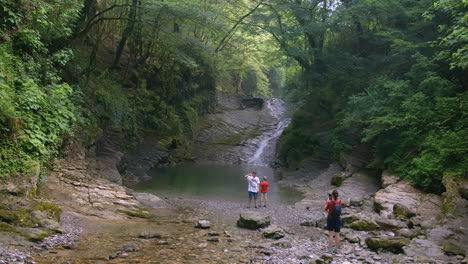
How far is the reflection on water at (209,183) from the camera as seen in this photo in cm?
1788

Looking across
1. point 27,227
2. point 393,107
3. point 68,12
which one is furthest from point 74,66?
point 393,107

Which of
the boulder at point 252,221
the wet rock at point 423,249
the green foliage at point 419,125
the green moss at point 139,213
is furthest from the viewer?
the green foliage at point 419,125

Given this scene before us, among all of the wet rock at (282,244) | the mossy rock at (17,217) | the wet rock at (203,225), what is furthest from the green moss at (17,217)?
the wet rock at (282,244)

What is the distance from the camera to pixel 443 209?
1197cm

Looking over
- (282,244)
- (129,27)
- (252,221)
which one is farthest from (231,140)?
(282,244)

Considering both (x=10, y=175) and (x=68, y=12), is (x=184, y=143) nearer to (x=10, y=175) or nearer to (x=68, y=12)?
(x=68, y=12)

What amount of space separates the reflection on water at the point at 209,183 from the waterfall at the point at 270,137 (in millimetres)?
3443

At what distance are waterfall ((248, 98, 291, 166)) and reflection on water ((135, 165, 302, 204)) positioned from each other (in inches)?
136

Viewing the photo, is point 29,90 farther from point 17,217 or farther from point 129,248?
point 129,248

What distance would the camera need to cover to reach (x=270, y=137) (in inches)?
1419

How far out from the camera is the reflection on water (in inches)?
704

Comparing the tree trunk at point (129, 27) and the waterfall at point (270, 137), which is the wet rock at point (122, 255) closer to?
the tree trunk at point (129, 27)

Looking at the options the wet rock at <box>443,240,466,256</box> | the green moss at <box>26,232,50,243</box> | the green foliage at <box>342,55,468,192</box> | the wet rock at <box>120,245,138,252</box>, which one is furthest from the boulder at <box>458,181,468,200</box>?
the green moss at <box>26,232,50,243</box>

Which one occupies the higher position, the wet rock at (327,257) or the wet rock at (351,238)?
the wet rock at (351,238)
